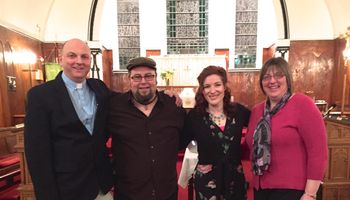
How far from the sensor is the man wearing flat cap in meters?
1.54

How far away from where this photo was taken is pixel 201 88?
1696 mm

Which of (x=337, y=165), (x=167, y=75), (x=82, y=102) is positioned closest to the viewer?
(x=82, y=102)

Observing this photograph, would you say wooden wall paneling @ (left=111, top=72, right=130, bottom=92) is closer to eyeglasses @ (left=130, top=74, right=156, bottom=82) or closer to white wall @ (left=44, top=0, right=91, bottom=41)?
white wall @ (left=44, top=0, right=91, bottom=41)

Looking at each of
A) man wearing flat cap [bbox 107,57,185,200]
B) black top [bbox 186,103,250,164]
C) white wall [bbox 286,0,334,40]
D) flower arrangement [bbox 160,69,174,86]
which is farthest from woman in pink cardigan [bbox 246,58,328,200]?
white wall [bbox 286,0,334,40]

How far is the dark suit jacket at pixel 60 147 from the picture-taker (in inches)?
52.1

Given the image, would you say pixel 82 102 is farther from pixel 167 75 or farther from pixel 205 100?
pixel 167 75

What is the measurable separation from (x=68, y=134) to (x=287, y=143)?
1.28 meters

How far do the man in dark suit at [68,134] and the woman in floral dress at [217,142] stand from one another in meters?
0.64

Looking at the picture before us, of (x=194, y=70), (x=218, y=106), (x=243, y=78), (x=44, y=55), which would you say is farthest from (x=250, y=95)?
(x=218, y=106)

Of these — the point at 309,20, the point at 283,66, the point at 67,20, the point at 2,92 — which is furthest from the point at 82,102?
the point at 309,20

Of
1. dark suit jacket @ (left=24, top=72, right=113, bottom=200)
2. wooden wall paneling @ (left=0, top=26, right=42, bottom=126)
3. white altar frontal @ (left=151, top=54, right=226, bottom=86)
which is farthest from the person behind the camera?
white altar frontal @ (left=151, top=54, right=226, bottom=86)

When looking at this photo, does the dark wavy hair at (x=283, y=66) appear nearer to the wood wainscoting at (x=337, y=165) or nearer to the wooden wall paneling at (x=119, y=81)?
the wood wainscoting at (x=337, y=165)

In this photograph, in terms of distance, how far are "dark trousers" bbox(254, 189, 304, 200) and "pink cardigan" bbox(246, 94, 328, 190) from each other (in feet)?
0.10

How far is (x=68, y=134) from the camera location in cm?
139
